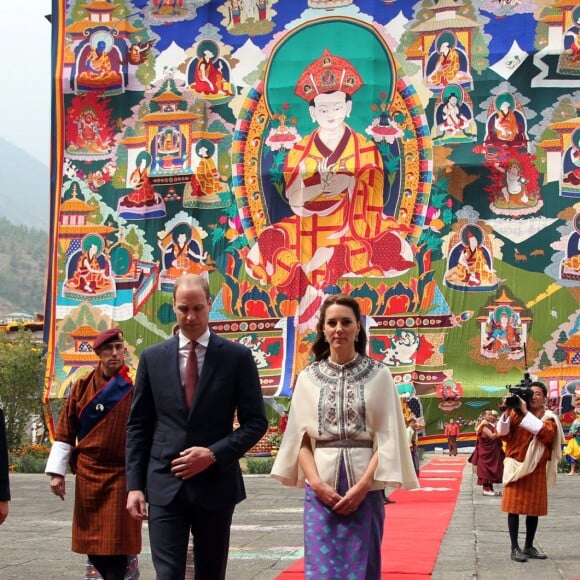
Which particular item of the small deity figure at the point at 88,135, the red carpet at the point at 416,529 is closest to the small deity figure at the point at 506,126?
the small deity figure at the point at 88,135

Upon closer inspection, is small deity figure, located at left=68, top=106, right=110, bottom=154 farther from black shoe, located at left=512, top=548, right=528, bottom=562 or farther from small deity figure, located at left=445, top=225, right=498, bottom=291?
black shoe, located at left=512, top=548, right=528, bottom=562

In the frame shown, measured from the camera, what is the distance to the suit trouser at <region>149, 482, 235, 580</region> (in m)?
4.57

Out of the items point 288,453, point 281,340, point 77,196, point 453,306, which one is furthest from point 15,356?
point 288,453

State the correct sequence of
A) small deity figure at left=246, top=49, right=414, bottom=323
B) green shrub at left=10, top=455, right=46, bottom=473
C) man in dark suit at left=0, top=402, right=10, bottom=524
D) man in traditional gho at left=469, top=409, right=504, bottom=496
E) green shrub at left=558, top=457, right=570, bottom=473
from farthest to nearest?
1. small deity figure at left=246, top=49, right=414, bottom=323
2. green shrub at left=10, top=455, right=46, bottom=473
3. green shrub at left=558, top=457, right=570, bottom=473
4. man in traditional gho at left=469, top=409, right=504, bottom=496
5. man in dark suit at left=0, top=402, right=10, bottom=524

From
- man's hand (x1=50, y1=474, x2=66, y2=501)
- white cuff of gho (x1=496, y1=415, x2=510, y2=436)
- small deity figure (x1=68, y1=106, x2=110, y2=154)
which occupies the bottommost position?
white cuff of gho (x1=496, y1=415, x2=510, y2=436)

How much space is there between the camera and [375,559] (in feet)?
15.7

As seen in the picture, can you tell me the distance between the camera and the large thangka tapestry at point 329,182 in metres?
29.6

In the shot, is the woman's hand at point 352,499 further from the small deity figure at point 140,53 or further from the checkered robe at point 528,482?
the small deity figure at point 140,53

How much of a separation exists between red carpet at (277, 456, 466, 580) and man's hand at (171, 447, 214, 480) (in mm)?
3123

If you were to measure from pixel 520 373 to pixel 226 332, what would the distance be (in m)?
7.43

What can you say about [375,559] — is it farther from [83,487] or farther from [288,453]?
[83,487]

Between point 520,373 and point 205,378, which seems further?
point 520,373

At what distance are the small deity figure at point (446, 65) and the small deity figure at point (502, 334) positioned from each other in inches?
234

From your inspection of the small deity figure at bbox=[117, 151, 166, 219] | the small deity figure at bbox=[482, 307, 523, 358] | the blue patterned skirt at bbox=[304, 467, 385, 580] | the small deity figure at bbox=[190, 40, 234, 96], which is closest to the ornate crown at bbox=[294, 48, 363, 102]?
the small deity figure at bbox=[190, 40, 234, 96]
